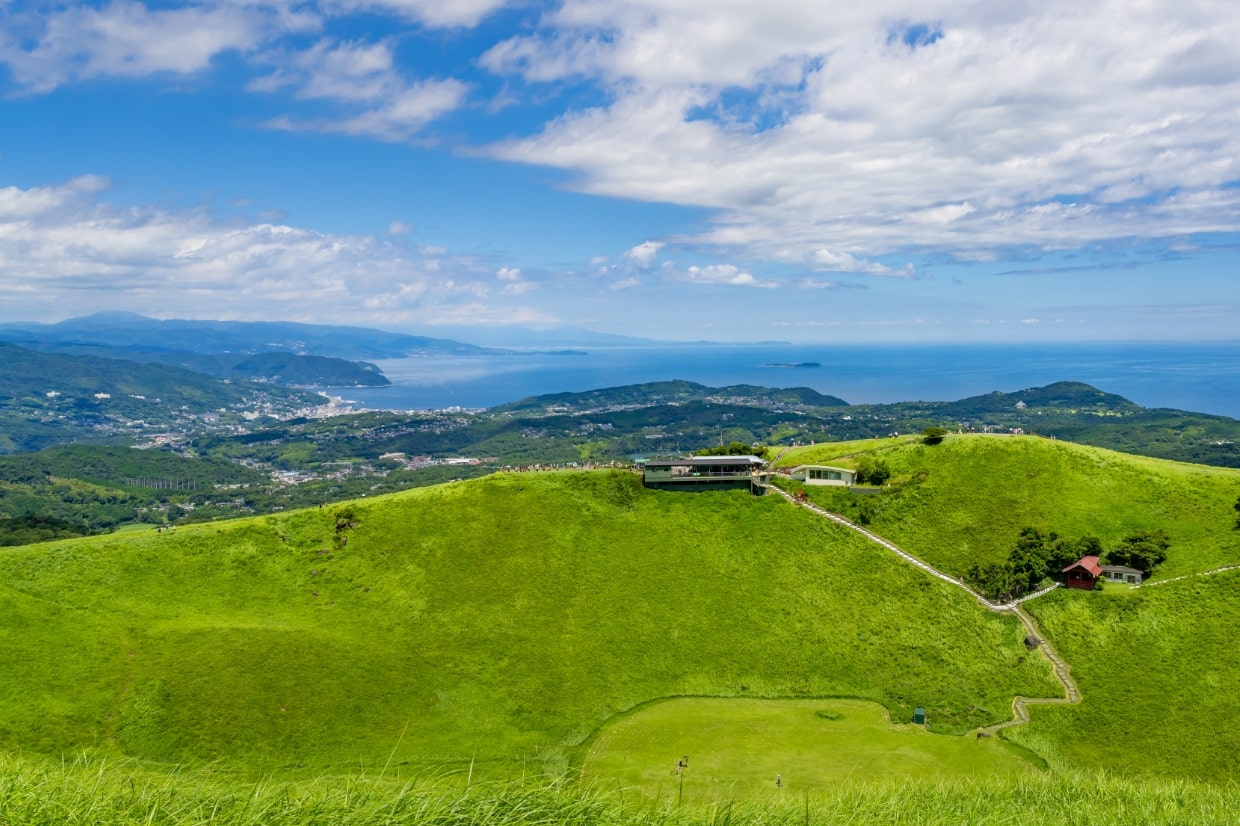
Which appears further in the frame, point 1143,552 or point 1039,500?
point 1039,500

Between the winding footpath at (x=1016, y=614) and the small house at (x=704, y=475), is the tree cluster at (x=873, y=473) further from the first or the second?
the small house at (x=704, y=475)

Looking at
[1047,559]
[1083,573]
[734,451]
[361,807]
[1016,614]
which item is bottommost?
[1016,614]

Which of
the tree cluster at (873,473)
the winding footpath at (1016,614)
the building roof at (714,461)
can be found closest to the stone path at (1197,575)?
the winding footpath at (1016,614)

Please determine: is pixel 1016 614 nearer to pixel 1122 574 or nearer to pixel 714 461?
pixel 1122 574

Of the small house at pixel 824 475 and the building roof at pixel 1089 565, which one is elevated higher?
the small house at pixel 824 475

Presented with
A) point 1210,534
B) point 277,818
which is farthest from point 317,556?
point 1210,534

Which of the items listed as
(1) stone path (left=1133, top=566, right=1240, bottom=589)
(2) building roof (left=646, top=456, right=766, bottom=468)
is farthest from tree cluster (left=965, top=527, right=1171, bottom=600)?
(2) building roof (left=646, top=456, right=766, bottom=468)

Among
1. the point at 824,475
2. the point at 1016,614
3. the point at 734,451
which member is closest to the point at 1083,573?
the point at 1016,614

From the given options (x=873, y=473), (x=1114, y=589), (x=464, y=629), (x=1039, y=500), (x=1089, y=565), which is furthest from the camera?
(x=873, y=473)

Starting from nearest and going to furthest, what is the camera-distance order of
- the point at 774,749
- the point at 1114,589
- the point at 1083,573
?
the point at 774,749
the point at 1114,589
the point at 1083,573
